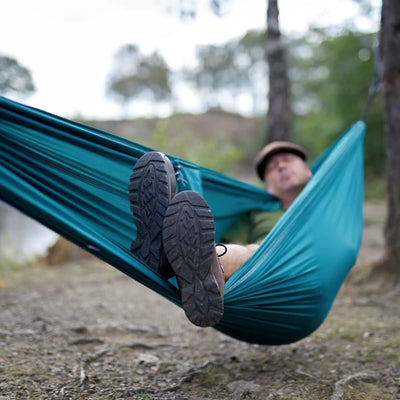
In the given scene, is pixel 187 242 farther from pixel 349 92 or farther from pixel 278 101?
pixel 349 92

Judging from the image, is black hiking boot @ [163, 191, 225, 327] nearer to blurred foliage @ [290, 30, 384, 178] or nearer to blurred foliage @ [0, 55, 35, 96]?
blurred foliage @ [0, 55, 35, 96]

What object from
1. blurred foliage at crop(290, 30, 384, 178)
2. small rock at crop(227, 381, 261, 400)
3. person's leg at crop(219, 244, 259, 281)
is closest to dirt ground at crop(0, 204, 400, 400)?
small rock at crop(227, 381, 261, 400)

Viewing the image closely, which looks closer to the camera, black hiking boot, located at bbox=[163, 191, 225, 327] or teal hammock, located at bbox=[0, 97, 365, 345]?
black hiking boot, located at bbox=[163, 191, 225, 327]

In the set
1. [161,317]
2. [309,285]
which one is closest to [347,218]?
[309,285]

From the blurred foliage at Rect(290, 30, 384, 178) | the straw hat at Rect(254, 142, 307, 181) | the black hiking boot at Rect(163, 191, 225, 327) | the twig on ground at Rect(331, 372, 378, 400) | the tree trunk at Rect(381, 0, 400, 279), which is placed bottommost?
the twig on ground at Rect(331, 372, 378, 400)

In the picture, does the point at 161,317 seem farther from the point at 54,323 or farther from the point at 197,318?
the point at 197,318

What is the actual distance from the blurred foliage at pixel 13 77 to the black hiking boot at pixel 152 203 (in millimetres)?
3022

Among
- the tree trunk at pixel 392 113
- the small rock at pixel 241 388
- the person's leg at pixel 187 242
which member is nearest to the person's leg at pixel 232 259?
the person's leg at pixel 187 242

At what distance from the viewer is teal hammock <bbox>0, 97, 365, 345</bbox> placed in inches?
55.2

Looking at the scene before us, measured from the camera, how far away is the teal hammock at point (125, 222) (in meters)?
1.40

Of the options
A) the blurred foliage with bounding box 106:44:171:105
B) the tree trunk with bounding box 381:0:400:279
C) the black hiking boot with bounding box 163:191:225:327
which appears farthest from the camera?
the blurred foliage with bounding box 106:44:171:105

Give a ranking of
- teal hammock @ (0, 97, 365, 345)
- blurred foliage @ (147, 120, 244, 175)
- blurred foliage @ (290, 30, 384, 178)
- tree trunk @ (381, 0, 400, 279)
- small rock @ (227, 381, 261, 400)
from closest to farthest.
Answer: teal hammock @ (0, 97, 365, 345) → small rock @ (227, 381, 261, 400) → tree trunk @ (381, 0, 400, 279) → blurred foliage @ (147, 120, 244, 175) → blurred foliage @ (290, 30, 384, 178)

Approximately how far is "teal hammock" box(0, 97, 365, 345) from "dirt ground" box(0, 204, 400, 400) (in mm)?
202

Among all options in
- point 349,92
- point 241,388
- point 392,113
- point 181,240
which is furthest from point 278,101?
point 349,92
